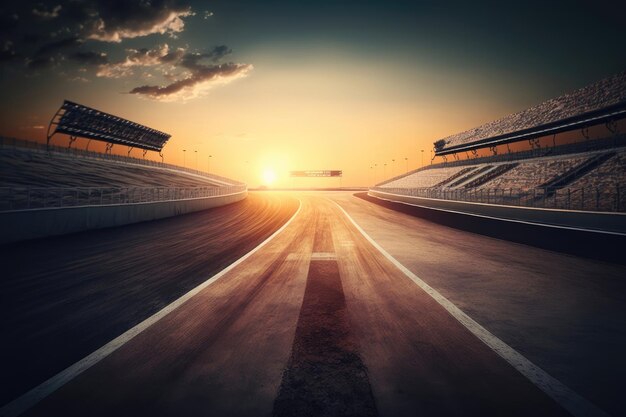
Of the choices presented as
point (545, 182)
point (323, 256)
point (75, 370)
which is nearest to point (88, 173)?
point (323, 256)

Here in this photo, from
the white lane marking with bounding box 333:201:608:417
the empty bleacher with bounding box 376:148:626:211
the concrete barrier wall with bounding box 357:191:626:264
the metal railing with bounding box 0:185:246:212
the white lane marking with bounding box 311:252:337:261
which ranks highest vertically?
the empty bleacher with bounding box 376:148:626:211

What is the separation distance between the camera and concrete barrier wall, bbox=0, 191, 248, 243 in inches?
447

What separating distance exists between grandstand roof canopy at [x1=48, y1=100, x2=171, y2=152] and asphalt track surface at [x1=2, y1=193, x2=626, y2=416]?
2500 inches

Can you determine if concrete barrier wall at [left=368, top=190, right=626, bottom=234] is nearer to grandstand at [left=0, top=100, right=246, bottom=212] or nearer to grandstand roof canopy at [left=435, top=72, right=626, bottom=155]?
grandstand at [left=0, top=100, right=246, bottom=212]

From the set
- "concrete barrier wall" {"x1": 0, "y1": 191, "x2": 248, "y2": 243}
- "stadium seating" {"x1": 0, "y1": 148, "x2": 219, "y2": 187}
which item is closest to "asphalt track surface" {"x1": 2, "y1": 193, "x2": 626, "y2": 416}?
"concrete barrier wall" {"x1": 0, "y1": 191, "x2": 248, "y2": 243}

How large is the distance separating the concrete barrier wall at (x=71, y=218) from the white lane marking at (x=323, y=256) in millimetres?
10470

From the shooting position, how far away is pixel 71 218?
13.8m

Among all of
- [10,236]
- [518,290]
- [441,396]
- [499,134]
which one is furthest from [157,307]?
[499,134]

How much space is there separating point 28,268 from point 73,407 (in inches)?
274

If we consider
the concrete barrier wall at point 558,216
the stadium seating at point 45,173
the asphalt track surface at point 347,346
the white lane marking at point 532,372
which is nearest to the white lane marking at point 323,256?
Result: the asphalt track surface at point 347,346

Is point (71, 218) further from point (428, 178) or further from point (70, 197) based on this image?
point (428, 178)

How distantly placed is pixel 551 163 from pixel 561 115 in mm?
10457

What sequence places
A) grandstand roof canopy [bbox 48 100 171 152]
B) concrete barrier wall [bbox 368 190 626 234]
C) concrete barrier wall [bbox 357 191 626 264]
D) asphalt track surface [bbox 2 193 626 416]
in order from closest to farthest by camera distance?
asphalt track surface [bbox 2 193 626 416]
concrete barrier wall [bbox 357 191 626 264]
concrete barrier wall [bbox 368 190 626 234]
grandstand roof canopy [bbox 48 100 171 152]

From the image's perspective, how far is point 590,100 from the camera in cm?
4275
